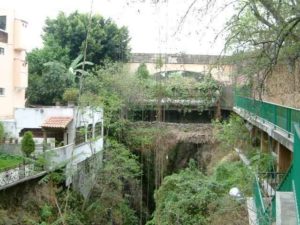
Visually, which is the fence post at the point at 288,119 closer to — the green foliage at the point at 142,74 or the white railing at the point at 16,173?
the white railing at the point at 16,173

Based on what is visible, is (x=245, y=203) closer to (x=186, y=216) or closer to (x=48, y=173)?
(x=186, y=216)

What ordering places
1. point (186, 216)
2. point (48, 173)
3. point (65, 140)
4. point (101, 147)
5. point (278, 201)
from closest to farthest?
point (278, 201) < point (186, 216) < point (48, 173) < point (65, 140) < point (101, 147)

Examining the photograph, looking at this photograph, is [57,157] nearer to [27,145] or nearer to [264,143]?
[27,145]

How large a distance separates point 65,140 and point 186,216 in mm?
8597

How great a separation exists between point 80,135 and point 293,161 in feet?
53.2

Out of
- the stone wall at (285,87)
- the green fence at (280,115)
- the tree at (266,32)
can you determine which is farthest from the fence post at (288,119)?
the stone wall at (285,87)

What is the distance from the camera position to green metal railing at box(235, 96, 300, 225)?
461 cm

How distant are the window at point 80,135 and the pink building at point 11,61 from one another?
5399mm

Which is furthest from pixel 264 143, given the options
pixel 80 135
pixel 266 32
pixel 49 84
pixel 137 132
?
pixel 49 84

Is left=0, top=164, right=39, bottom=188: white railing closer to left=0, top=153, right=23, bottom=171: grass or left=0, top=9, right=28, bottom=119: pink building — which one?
left=0, top=153, right=23, bottom=171: grass

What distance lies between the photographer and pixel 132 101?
2548 centimetres

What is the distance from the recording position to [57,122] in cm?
1894

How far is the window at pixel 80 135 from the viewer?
1984 centimetres

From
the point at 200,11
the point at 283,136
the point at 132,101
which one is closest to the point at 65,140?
the point at 132,101
